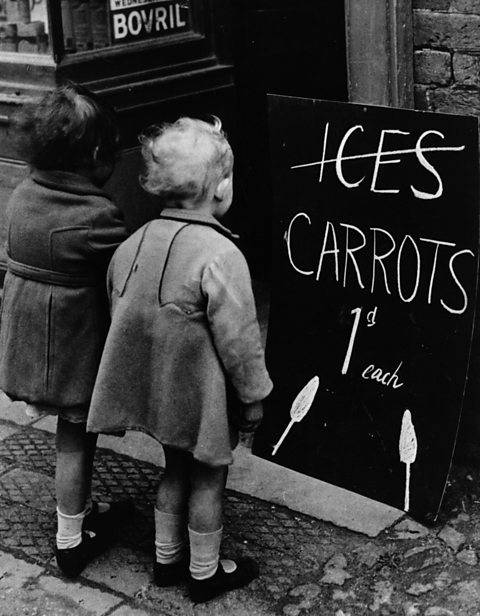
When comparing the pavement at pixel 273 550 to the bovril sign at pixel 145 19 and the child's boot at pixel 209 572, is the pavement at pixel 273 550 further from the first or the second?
the bovril sign at pixel 145 19

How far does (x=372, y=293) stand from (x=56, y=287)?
42.2 inches

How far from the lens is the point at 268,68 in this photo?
5.32m

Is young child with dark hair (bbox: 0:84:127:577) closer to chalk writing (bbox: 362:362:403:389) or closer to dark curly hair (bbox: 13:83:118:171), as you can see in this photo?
dark curly hair (bbox: 13:83:118:171)

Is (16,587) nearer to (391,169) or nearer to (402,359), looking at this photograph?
(402,359)

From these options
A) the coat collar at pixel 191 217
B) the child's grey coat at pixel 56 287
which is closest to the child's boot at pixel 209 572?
the child's grey coat at pixel 56 287

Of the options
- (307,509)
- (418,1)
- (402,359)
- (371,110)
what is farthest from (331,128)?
(307,509)

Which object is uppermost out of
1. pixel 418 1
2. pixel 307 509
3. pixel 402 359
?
pixel 418 1

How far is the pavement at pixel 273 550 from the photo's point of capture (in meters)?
3.31

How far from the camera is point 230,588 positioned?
3373 mm

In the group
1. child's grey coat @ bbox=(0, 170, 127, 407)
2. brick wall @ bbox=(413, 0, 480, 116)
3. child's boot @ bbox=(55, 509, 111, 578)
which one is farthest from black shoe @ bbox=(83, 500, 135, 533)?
brick wall @ bbox=(413, 0, 480, 116)

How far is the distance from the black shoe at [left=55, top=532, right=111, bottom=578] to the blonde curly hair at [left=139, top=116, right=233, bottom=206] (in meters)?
1.24

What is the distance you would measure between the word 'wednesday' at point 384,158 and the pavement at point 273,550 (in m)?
1.16

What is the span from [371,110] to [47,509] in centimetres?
187

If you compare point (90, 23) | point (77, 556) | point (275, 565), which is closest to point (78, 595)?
point (77, 556)
